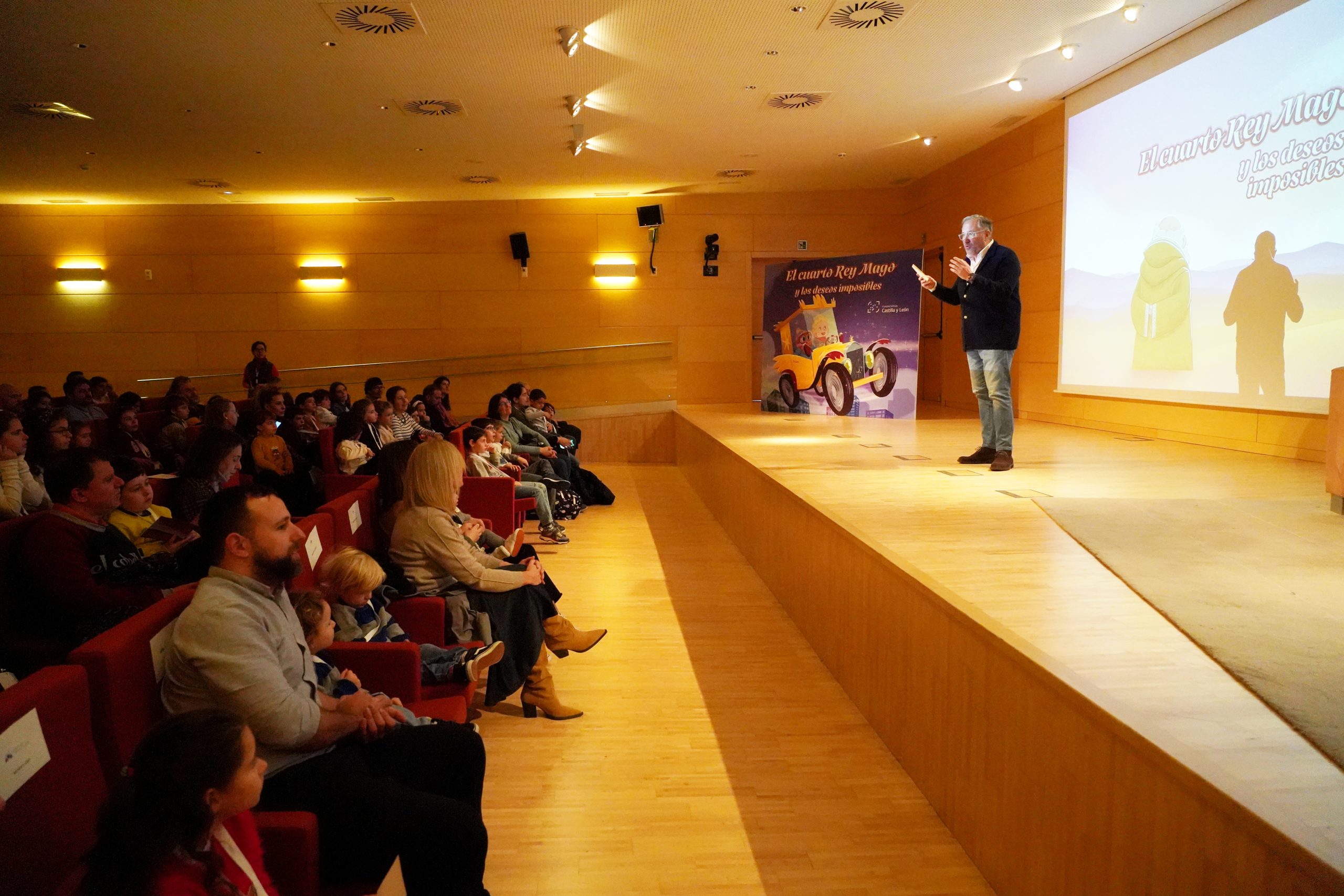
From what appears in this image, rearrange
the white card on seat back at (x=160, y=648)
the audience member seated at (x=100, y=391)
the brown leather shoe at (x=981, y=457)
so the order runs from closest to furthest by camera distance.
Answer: the white card on seat back at (x=160, y=648), the brown leather shoe at (x=981, y=457), the audience member seated at (x=100, y=391)

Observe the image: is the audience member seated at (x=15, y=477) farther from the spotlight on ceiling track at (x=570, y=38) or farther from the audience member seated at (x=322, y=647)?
the spotlight on ceiling track at (x=570, y=38)

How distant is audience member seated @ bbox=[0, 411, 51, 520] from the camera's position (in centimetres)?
363

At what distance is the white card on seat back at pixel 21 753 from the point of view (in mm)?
1242

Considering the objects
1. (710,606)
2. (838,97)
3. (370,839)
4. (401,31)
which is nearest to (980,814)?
(370,839)

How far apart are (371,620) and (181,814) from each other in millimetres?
1475

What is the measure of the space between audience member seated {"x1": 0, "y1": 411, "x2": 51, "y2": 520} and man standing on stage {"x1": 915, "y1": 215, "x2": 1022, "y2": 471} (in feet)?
15.5

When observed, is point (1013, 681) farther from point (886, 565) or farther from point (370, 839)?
point (370, 839)

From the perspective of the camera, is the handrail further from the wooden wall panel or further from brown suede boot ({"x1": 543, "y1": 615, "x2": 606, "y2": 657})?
brown suede boot ({"x1": 543, "y1": 615, "x2": 606, "y2": 657})

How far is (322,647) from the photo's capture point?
231cm

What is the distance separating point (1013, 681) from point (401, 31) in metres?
5.70

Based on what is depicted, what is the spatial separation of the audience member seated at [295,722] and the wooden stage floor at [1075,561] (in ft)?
4.50

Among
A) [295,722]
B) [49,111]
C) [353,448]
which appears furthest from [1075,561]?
[49,111]

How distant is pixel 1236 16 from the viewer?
5707mm

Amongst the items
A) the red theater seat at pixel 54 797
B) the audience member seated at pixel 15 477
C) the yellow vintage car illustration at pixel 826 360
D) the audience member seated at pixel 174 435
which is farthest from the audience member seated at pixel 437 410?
the red theater seat at pixel 54 797
